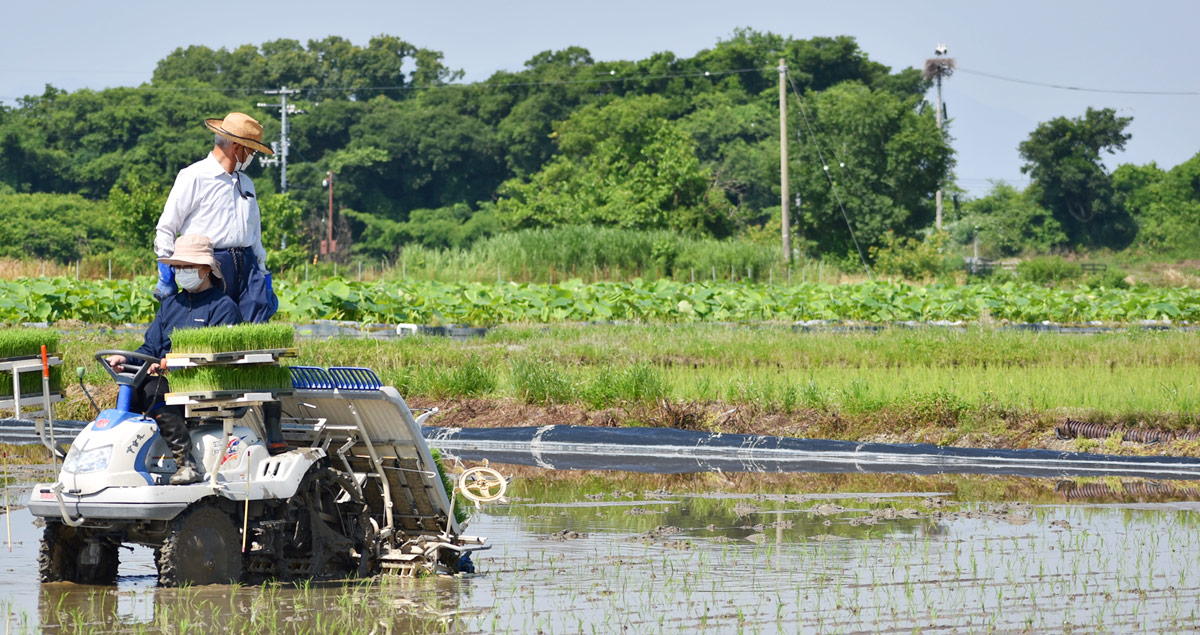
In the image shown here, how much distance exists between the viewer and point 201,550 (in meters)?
5.66

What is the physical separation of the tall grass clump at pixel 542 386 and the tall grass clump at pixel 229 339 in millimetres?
6566

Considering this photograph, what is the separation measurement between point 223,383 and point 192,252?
0.64 m

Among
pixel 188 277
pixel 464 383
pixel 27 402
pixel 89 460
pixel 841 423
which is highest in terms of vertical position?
pixel 188 277

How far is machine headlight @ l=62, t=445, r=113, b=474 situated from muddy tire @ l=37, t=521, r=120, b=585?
0.44 metres

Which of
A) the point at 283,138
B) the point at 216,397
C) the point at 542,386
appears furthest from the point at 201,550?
the point at 283,138

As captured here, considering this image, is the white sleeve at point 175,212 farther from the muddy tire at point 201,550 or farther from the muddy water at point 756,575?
the muddy water at point 756,575

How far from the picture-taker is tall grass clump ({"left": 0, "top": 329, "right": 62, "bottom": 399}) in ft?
19.1

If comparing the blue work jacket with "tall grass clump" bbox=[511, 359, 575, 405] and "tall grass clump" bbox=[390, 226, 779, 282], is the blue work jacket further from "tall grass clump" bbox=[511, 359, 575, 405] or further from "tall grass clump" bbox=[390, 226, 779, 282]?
"tall grass clump" bbox=[390, 226, 779, 282]

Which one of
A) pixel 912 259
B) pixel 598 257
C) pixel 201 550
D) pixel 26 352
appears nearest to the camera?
pixel 201 550

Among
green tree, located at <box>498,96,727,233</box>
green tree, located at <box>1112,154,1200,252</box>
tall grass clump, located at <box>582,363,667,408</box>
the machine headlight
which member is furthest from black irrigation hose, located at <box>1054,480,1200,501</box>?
green tree, located at <box>1112,154,1200,252</box>

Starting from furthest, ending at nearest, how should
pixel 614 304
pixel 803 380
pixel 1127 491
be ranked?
pixel 614 304 < pixel 803 380 < pixel 1127 491

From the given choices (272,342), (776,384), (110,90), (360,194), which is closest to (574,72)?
(360,194)

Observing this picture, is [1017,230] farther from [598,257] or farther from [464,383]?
[464,383]

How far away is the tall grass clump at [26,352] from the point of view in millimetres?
5824
